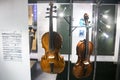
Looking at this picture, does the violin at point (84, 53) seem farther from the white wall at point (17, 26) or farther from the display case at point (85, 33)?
the white wall at point (17, 26)

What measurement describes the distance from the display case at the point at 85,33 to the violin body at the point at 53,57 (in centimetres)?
4

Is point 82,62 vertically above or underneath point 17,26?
underneath

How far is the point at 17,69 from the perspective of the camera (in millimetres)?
2816

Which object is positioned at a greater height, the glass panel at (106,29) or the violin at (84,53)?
the glass panel at (106,29)

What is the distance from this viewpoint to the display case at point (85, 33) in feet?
8.11

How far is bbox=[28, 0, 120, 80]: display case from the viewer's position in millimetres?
2473

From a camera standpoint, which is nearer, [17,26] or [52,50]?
[52,50]

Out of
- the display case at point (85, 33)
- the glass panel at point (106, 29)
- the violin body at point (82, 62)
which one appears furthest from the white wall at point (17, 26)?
the glass panel at point (106, 29)

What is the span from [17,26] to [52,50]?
0.63 meters

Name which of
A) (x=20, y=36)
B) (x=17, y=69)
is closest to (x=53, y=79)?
(x=17, y=69)

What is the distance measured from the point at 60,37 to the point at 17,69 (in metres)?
0.85

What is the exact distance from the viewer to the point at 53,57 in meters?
2.49

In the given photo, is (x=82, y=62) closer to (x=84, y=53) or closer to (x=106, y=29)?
(x=84, y=53)

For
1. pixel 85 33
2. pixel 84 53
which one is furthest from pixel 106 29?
pixel 84 53
